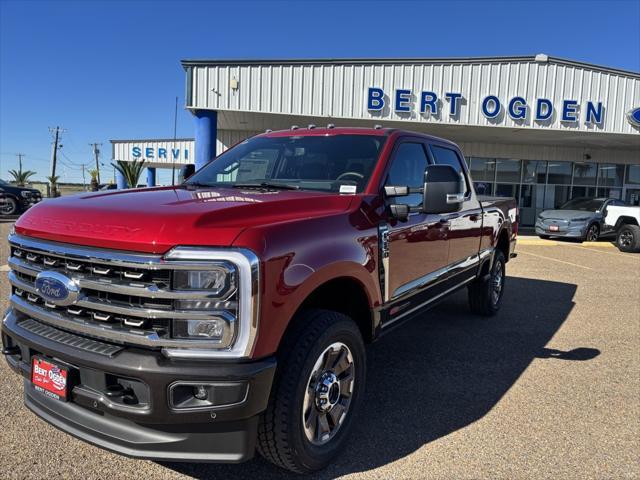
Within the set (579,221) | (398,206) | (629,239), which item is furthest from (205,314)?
(579,221)

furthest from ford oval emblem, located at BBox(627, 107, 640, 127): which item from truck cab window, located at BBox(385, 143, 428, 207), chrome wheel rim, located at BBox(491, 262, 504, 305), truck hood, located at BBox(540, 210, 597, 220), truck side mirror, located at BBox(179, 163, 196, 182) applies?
truck side mirror, located at BBox(179, 163, 196, 182)

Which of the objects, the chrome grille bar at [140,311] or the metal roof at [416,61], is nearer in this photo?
the chrome grille bar at [140,311]

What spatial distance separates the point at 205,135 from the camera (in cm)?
1445

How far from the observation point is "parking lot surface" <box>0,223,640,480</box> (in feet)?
8.80

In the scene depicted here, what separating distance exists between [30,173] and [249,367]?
45.9 meters

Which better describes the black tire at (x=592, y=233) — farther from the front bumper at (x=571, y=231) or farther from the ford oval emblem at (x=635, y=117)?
the ford oval emblem at (x=635, y=117)

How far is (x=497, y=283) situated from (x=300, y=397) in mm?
4556

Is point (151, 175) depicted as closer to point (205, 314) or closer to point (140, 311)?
point (140, 311)

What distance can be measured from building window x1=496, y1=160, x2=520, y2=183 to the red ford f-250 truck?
19684 mm

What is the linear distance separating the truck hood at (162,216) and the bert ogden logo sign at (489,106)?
41.8 ft

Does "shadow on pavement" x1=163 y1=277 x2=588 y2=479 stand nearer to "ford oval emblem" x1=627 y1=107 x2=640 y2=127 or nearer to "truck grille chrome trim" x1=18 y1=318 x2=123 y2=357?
"truck grille chrome trim" x1=18 y1=318 x2=123 y2=357

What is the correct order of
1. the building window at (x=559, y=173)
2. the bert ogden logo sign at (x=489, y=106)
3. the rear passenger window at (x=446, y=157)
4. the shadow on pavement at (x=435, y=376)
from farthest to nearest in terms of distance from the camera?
the building window at (x=559, y=173), the bert ogden logo sign at (x=489, y=106), the rear passenger window at (x=446, y=157), the shadow on pavement at (x=435, y=376)

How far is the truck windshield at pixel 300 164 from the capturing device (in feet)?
10.9

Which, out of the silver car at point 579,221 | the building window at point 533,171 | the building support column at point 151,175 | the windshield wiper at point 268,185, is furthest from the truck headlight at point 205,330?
the building support column at point 151,175
